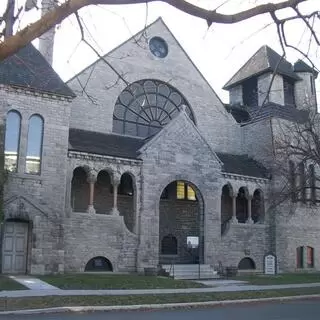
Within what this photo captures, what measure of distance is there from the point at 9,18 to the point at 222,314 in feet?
32.7

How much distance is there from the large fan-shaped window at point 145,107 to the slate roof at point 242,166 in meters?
3.65

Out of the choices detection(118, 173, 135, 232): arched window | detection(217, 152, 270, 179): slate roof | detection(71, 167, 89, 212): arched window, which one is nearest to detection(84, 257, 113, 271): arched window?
detection(71, 167, 89, 212): arched window

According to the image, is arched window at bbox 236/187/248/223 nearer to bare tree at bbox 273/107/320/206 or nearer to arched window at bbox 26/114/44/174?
bare tree at bbox 273/107/320/206

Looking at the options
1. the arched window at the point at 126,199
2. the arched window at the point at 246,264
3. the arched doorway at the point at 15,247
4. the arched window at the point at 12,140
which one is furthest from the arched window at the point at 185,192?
the arched window at the point at 12,140

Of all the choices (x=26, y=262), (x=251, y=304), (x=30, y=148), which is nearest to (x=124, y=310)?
(x=251, y=304)

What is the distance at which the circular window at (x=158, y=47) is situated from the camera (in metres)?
32.7

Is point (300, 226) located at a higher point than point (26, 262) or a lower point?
higher

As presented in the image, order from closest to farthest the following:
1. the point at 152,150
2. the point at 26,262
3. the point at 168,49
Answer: the point at 26,262 → the point at 152,150 → the point at 168,49

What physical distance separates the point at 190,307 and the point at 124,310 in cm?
213

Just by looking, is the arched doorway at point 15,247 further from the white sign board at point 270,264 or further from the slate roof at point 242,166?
the white sign board at point 270,264

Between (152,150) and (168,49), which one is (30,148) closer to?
(152,150)

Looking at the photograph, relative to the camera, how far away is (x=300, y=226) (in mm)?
33812

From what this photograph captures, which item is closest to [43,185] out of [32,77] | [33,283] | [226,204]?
[32,77]

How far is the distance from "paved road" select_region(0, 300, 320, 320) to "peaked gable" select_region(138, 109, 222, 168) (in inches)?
525
